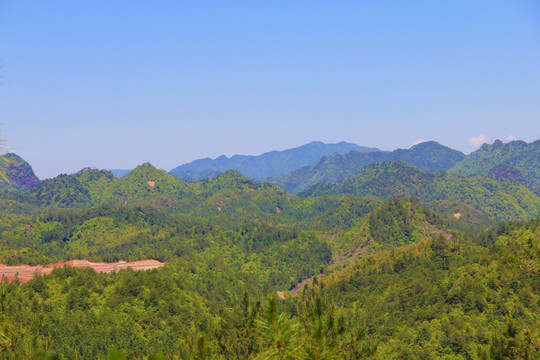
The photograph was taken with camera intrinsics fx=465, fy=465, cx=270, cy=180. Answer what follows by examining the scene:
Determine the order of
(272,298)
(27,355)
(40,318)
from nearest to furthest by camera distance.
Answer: (272,298) < (27,355) < (40,318)

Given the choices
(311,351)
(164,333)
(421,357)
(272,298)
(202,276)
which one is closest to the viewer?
(272,298)

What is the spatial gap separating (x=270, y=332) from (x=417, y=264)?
148 metres

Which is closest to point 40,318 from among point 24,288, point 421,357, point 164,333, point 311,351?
point 311,351

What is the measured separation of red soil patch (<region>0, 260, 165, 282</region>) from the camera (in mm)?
143150

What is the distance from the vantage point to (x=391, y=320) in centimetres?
12325

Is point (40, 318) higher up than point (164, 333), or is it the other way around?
point (40, 318)

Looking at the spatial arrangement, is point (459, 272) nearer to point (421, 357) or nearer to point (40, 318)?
point (421, 357)

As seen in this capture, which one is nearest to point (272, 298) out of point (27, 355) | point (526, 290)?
point (27, 355)

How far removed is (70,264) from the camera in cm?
16650

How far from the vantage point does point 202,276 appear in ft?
575

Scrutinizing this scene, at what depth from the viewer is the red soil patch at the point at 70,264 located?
143 m

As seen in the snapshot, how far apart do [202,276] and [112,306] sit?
56601mm

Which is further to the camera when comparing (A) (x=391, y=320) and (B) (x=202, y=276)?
(B) (x=202, y=276)

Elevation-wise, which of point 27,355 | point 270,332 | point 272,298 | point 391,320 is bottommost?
point 391,320
